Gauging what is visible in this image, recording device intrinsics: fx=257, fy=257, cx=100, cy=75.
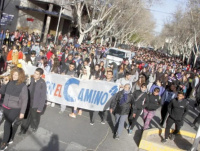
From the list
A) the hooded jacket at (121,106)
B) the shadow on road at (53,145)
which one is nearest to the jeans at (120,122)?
the hooded jacket at (121,106)

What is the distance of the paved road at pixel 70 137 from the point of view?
5.64 metres

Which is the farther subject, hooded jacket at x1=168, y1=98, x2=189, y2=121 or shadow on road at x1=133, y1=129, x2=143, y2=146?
shadow on road at x1=133, y1=129, x2=143, y2=146

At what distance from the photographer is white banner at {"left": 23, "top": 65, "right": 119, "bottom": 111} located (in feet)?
25.0

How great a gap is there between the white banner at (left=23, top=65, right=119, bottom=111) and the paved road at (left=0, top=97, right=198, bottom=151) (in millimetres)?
462

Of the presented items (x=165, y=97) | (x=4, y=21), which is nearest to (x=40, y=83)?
(x=165, y=97)

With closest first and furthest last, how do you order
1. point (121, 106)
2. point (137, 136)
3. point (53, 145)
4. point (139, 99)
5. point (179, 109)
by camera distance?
point (53, 145) < point (121, 106) < point (179, 109) < point (139, 99) < point (137, 136)

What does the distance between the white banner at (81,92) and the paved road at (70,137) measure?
46 centimetres

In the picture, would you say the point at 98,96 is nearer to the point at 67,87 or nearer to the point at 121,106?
the point at 67,87

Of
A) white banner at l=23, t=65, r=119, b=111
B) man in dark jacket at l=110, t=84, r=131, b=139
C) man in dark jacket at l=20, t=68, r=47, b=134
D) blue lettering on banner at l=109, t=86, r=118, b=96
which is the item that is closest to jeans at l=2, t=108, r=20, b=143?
man in dark jacket at l=20, t=68, r=47, b=134

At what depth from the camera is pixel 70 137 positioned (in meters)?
6.30

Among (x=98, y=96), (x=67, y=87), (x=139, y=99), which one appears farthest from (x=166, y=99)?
(x=67, y=87)

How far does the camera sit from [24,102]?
4895 millimetres

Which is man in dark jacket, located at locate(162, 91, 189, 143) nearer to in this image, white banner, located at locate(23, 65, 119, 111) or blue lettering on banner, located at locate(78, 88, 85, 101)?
white banner, located at locate(23, 65, 119, 111)

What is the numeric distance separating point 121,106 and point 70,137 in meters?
1.48
